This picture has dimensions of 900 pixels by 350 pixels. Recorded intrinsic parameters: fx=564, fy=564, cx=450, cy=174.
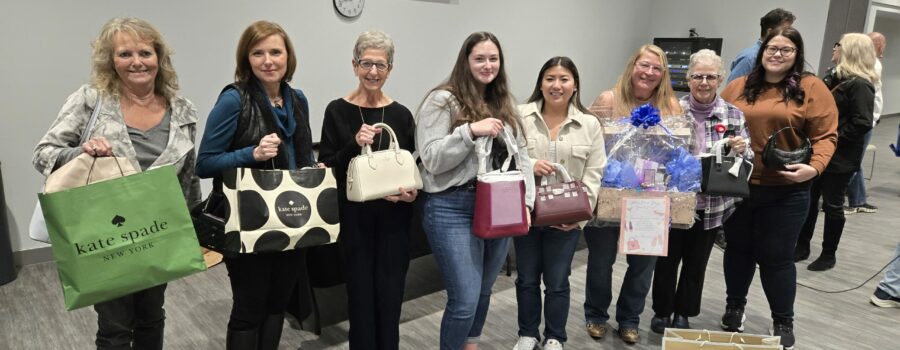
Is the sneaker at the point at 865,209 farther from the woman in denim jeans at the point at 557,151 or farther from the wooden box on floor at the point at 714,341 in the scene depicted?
the woman in denim jeans at the point at 557,151

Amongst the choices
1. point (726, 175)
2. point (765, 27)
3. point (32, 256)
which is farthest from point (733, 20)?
point (32, 256)

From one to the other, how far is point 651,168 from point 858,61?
2.50m

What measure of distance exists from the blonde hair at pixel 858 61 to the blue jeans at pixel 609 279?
231 centimetres

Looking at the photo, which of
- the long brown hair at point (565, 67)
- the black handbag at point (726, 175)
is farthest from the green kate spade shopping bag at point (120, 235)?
the black handbag at point (726, 175)

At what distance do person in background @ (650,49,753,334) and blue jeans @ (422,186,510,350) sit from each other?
1.00 m

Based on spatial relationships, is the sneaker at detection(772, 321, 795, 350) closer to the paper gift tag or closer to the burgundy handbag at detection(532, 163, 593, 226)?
the paper gift tag

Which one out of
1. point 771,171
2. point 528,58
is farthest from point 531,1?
point 771,171

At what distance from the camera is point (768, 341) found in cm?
208

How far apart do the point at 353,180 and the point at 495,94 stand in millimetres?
596

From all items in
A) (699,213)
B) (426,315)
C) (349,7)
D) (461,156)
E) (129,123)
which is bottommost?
(426,315)

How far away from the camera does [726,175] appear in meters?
2.23

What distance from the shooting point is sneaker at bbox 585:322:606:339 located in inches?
108

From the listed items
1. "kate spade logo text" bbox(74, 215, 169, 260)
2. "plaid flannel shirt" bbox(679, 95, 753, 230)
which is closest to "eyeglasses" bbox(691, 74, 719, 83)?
"plaid flannel shirt" bbox(679, 95, 753, 230)

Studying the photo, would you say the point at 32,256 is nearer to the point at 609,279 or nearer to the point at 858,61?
the point at 609,279
